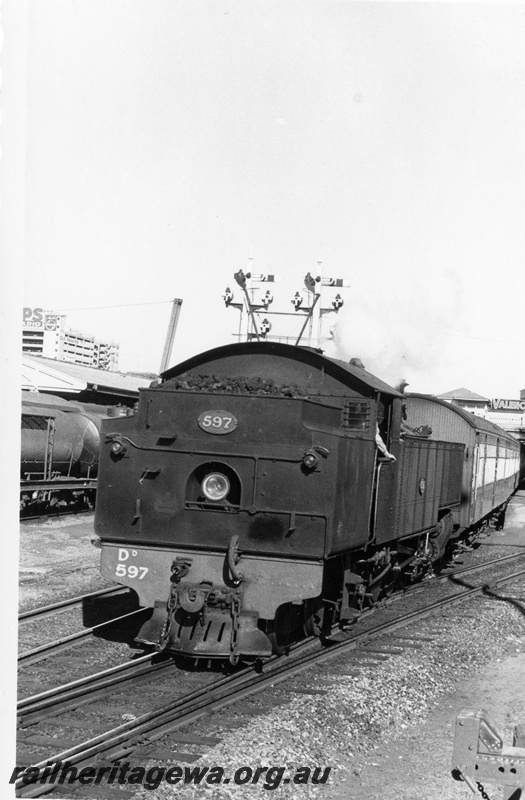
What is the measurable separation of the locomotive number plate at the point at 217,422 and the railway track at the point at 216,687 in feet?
6.90

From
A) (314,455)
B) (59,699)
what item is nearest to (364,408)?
(314,455)

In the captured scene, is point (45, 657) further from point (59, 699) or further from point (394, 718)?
point (394, 718)

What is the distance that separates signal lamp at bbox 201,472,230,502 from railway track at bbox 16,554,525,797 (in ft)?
5.04

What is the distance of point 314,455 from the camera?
6.60 m

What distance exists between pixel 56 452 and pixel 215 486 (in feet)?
46.3

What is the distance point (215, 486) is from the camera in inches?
271

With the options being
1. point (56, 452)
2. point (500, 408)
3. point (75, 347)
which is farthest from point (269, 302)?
point (75, 347)

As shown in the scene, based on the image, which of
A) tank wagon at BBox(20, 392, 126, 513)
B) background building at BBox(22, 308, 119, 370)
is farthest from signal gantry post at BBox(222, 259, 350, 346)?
background building at BBox(22, 308, 119, 370)

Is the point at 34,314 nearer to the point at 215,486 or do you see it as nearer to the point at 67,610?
the point at 67,610

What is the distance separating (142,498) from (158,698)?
164 cm

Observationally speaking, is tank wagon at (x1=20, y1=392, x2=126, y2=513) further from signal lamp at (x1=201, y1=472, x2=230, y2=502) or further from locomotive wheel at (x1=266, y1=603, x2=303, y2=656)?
signal lamp at (x1=201, y1=472, x2=230, y2=502)

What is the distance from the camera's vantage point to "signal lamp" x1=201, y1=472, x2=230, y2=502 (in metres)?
6.86

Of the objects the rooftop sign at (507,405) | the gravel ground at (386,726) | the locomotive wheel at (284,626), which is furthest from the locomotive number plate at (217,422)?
the rooftop sign at (507,405)

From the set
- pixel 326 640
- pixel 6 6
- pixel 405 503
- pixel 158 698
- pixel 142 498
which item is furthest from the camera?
pixel 405 503
